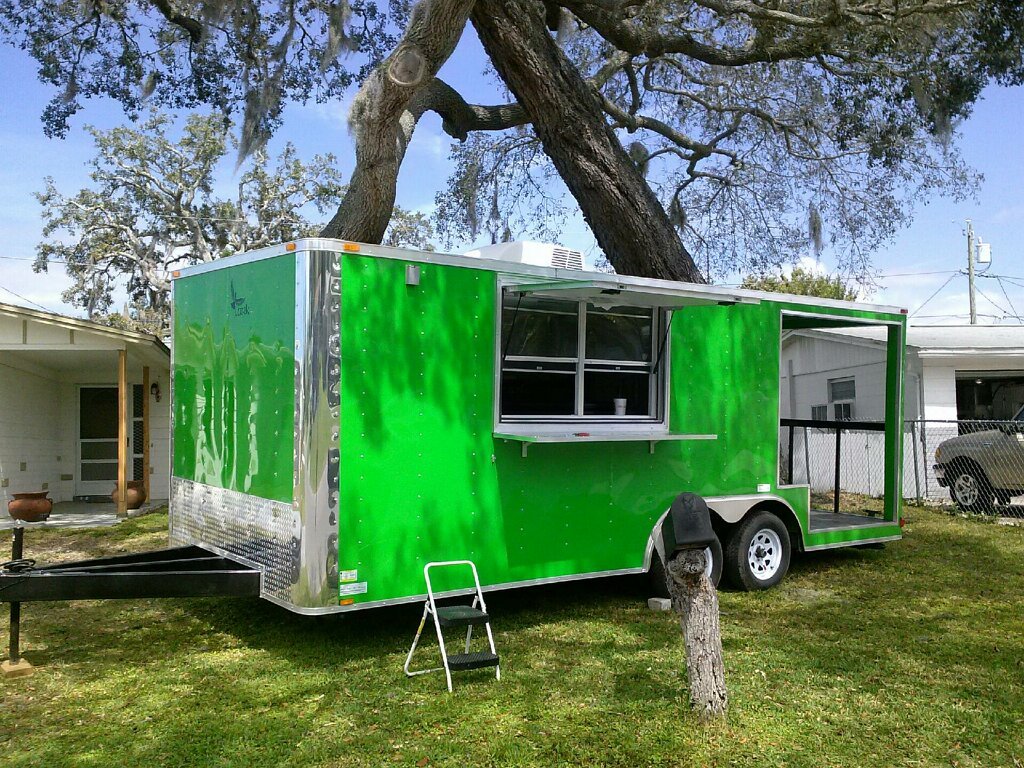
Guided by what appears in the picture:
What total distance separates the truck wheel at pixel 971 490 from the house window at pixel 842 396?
2959 millimetres

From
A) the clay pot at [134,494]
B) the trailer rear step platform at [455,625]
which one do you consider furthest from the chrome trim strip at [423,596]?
the clay pot at [134,494]

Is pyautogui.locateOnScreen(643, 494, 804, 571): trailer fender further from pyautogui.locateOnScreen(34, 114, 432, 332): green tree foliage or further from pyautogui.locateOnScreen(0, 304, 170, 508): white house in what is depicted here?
pyautogui.locateOnScreen(34, 114, 432, 332): green tree foliage

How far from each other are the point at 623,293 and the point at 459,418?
156 centimetres

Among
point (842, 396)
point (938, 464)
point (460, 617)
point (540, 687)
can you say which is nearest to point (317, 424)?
point (460, 617)

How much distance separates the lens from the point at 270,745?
4559 millimetres

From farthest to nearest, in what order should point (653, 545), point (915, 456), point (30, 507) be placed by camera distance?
1. point (915, 456)
2. point (30, 507)
3. point (653, 545)

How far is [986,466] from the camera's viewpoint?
511 inches

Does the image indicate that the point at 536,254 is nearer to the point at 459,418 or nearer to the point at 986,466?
the point at 459,418

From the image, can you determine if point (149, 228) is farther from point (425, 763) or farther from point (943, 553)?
point (425, 763)

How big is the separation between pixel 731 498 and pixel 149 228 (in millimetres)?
28827

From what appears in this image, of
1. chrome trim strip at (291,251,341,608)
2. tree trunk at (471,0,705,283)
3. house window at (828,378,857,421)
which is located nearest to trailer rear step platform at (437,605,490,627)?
chrome trim strip at (291,251,341,608)

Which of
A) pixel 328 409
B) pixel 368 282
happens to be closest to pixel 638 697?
pixel 328 409

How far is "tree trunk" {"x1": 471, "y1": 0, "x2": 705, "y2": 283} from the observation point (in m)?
11.6

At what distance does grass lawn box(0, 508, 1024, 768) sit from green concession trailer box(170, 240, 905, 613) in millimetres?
551
